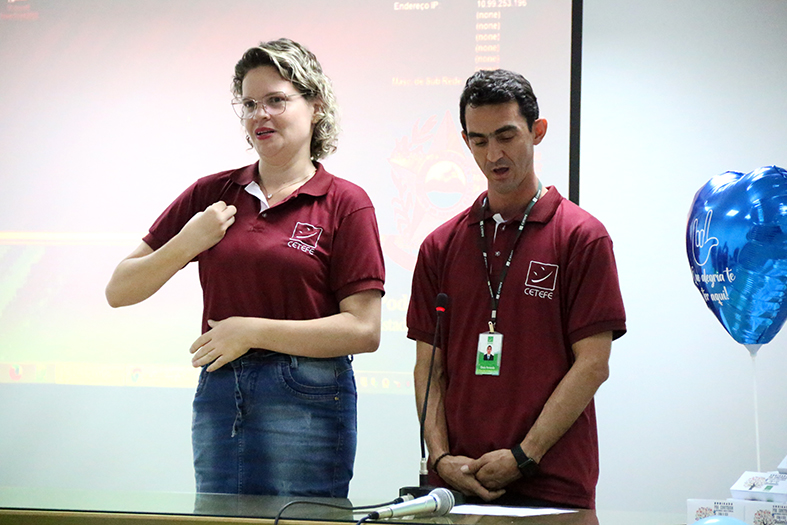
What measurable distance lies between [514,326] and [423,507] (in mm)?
566

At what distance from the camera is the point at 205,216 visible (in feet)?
6.04

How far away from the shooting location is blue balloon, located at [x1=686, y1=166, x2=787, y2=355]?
1749mm

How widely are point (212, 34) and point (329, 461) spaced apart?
2.21 metres

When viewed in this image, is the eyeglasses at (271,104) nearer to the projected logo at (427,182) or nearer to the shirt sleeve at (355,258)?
the shirt sleeve at (355,258)

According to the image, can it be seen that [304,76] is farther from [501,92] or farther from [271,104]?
[501,92]

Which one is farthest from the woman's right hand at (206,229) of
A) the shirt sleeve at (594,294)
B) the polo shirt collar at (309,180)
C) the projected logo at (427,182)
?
the projected logo at (427,182)

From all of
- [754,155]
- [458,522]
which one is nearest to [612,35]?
[754,155]

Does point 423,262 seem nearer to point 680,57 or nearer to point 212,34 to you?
point 212,34

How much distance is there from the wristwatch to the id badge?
0.19 metres

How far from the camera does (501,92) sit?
1.82 metres

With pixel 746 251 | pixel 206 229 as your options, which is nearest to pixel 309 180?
pixel 206 229

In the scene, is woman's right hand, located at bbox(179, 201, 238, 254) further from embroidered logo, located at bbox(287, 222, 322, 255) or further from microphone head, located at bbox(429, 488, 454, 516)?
microphone head, located at bbox(429, 488, 454, 516)

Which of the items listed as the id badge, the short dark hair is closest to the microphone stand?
the id badge

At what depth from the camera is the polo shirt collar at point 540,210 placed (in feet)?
6.05
